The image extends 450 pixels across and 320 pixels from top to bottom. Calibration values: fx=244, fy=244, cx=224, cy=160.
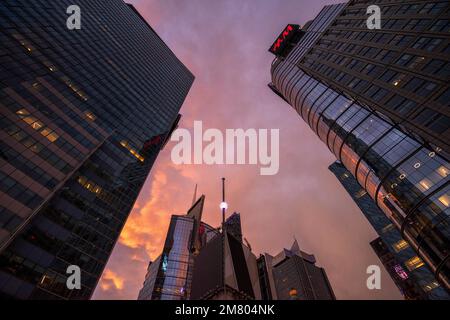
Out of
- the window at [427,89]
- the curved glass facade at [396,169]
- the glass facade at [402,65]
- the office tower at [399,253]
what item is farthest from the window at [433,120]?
the office tower at [399,253]

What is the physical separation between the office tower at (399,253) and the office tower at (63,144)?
104217 mm

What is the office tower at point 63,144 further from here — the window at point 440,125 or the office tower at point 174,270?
the window at point 440,125

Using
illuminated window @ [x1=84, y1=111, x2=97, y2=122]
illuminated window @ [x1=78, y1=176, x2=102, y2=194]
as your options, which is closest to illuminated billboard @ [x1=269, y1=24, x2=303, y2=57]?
illuminated window @ [x1=84, y1=111, x2=97, y2=122]

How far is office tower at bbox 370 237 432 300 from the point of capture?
363ft

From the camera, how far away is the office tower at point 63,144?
39125 mm

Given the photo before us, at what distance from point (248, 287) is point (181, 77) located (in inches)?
3949

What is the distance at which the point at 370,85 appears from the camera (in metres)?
61.1

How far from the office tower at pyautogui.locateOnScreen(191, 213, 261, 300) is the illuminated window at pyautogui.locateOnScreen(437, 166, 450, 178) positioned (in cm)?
4024

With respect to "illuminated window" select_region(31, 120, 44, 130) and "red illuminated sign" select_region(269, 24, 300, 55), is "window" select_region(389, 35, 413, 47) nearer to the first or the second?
"red illuminated sign" select_region(269, 24, 300, 55)

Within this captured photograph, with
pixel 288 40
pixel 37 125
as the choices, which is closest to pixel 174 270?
pixel 37 125

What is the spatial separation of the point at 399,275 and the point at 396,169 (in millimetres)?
103402

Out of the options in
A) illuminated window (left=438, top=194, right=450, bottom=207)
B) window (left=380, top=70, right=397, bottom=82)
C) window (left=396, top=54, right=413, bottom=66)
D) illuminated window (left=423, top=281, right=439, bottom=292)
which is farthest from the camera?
illuminated window (left=423, top=281, right=439, bottom=292)
